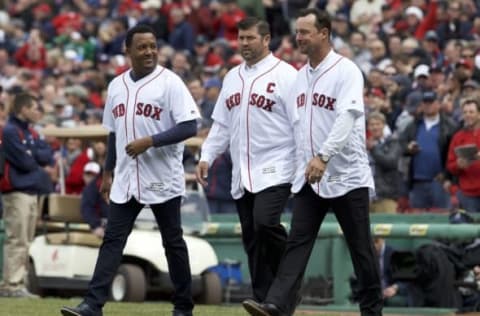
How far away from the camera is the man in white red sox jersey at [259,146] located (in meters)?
12.5

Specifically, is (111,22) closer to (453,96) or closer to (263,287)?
(453,96)

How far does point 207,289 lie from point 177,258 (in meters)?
6.07

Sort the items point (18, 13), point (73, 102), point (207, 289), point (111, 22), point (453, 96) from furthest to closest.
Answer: point (18, 13) → point (111, 22) → point (73, 102) → point (453, 96) → point (207, 289)

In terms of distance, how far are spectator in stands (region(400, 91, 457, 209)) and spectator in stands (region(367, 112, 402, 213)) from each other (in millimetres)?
202

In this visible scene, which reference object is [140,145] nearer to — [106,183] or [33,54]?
[106,183]

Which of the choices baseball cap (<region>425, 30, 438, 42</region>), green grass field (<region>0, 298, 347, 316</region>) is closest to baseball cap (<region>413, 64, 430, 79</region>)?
baseball cap (<region>425, 30, 438, 42</region>)

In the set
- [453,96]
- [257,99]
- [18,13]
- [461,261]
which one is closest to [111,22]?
[18,13]

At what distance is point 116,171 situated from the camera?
41.1ft

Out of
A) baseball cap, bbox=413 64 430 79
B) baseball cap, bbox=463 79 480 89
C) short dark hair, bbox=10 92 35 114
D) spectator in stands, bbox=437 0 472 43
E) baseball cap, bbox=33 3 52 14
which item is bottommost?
short dark hair, bbox=10 92 35 114

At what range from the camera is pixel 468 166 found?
17.1 m

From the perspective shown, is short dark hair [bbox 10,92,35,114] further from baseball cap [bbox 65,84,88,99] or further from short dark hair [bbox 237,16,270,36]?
baseball cap [bbox 65,84,88,99]

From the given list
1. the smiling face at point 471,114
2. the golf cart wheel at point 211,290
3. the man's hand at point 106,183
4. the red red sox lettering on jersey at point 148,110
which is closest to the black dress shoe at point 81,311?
the man's hand at point 106,183

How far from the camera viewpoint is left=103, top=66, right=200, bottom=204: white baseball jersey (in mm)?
12289

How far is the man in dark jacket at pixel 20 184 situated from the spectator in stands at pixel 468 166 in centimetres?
486
